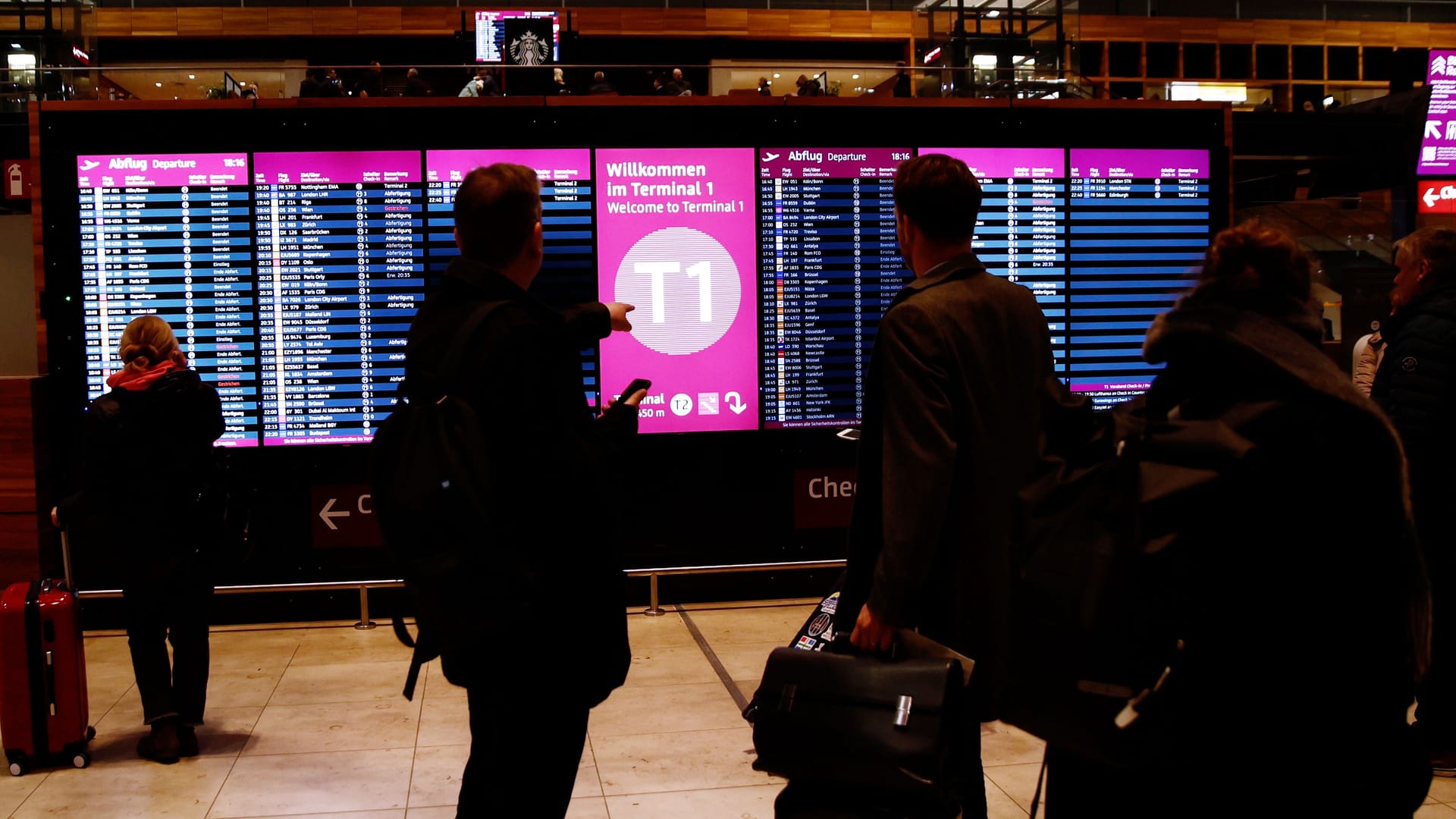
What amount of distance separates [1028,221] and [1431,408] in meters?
3.00

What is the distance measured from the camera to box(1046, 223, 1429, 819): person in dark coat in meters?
1.39

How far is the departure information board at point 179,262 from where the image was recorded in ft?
19.1

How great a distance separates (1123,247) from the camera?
6391mm

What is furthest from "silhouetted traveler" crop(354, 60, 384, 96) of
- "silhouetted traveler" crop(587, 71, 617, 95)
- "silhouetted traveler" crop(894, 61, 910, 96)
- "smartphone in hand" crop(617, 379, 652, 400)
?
"smartphone in hand" crop(617, 379, 652, 400)

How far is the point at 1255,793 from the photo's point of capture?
4.67ft

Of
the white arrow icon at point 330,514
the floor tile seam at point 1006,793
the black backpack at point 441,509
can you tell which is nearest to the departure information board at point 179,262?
the white arrow icon at point 330,514

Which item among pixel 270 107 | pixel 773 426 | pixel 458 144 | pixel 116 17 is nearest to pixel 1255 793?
pixel 773 426

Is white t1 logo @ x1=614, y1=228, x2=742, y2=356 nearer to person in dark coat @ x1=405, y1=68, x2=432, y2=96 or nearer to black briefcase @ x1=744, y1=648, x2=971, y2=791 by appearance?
person in dark coat @ x1=405, y1=68, x2=432, y2=96

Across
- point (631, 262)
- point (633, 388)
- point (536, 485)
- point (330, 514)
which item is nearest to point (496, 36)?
point (631, 262)

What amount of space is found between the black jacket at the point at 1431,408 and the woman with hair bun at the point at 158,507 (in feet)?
12.9

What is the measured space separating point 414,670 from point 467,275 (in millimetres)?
752

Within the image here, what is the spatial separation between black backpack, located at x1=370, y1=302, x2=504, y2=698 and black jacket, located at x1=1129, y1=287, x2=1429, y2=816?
1.13m

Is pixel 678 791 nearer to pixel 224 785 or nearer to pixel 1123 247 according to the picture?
pixel 224 785

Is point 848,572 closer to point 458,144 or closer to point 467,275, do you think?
point 467,275
